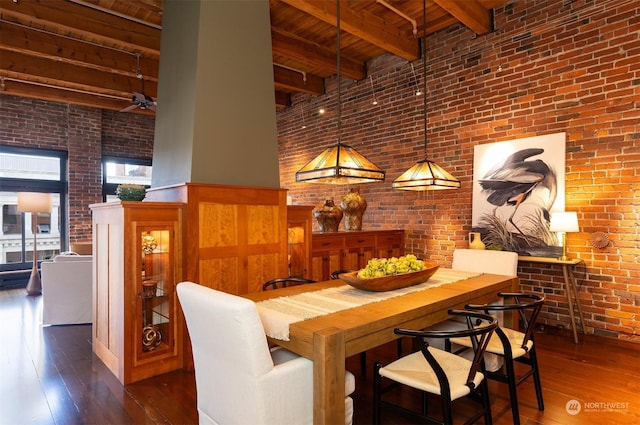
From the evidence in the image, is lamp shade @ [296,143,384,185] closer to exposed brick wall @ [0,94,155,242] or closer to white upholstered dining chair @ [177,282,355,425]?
white upholstered dining chair @ [177,282,355,425]

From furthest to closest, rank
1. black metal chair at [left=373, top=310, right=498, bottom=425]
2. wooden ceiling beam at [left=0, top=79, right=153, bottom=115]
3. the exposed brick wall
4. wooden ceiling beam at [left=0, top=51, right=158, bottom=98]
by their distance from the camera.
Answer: the exposed brick wall < wooden ceiling beam at [left=0, top=79, right=153, bottom=115] < wooden ceiling beam at [left=0, top=51, right=158, bottom=98] < black metal chair at [left=373, top=310, right=498, bottom=425]

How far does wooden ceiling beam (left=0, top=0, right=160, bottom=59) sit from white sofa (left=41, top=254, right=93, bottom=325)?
2.71 meters

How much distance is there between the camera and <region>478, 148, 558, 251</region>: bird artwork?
4.03 meters

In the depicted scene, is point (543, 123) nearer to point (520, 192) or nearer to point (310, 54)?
point (520, 192)

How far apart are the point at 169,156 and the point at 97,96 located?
4737 millimetres

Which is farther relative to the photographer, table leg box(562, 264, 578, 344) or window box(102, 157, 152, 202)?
window box(102, 157, 152, 202)

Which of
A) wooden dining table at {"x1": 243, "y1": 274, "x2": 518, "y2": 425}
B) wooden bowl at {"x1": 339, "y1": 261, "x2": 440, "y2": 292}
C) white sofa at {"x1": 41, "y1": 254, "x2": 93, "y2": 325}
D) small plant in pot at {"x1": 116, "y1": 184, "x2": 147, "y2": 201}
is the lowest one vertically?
white sofa at {"x1": 41, "y1": 254, "x2": 93, "y2": 325}

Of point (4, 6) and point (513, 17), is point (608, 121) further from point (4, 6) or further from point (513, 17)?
point (4, 6)

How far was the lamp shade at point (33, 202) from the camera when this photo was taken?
6191mm

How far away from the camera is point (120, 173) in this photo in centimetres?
805

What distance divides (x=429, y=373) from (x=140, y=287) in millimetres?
2274

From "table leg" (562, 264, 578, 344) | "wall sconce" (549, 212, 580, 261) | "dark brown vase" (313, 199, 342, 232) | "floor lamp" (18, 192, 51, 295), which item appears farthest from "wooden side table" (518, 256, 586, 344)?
"floor lamp" (18, 192, 51, 295)

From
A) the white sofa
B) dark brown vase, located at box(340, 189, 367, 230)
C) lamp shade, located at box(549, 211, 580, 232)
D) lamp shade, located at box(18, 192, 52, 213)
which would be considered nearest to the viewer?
lamp shade, located at box(549, 211, 580, 232)

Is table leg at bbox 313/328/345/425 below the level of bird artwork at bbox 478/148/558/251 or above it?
below
